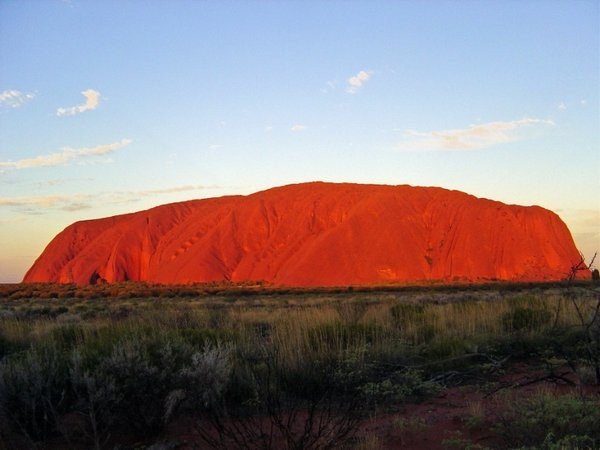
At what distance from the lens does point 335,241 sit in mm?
64875

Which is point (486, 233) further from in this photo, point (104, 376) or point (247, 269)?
point (104, 376)

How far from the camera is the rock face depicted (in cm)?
6244

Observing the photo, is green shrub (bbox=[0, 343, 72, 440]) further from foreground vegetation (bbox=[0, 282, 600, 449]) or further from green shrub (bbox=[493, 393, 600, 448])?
green shrub (bbox=[493, 393, 600, 448])

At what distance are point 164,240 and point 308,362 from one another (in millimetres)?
75959

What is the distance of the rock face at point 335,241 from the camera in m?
62.4

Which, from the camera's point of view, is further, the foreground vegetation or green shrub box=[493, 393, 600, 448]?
the foreground vegetation

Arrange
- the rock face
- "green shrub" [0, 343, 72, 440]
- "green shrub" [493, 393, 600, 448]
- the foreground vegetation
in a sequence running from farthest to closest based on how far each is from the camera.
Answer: the rock face, "green shrub" [0, 343, 72, 440], the foreground vegetation, "green shrub" [493, 393, 600, 448]

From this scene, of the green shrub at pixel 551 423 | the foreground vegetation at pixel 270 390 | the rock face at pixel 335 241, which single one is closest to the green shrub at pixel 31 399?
the foreground vegetation at pixel 270 390

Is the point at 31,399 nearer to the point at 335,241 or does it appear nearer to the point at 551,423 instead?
the point at 551,423

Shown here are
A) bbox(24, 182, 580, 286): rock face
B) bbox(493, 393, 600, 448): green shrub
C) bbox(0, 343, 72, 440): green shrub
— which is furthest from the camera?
bbox(24, 182, 580, 286): rock face

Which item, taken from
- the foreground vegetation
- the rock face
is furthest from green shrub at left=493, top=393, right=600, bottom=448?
the rock face

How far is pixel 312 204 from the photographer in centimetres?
7494

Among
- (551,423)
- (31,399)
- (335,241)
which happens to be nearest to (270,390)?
(31,399)

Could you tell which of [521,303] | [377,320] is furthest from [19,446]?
[521,303]
